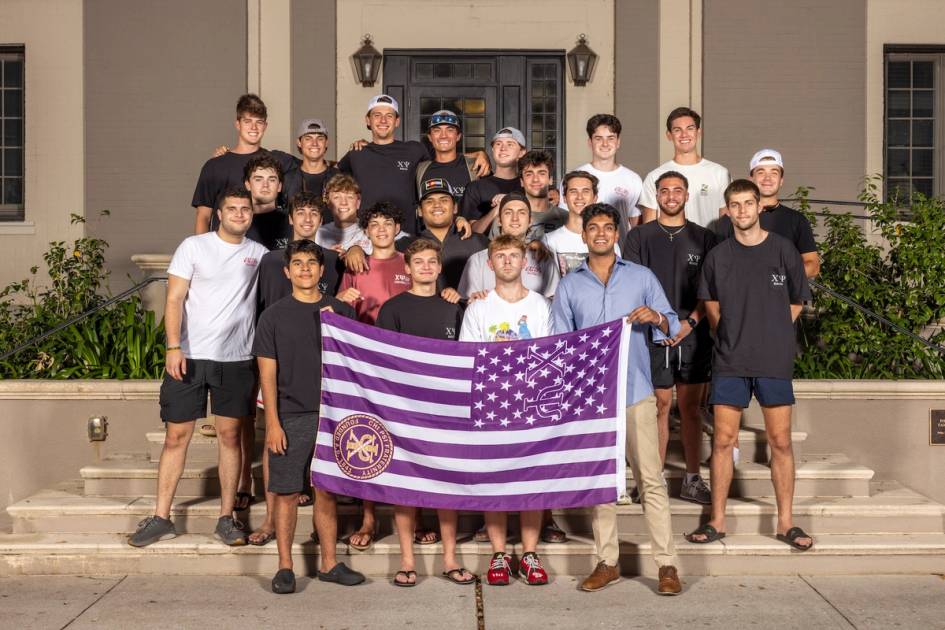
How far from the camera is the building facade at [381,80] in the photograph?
13.1 metres

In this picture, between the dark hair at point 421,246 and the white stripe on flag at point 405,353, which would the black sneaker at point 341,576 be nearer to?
the white stripe on flag at point 405,353

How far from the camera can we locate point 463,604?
6.27 meters

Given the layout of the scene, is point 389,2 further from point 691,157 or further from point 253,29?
point 691,157

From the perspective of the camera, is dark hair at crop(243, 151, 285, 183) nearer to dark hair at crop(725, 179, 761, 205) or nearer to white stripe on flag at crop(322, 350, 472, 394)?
white stripe on flag at crop(322, 350, 472, 394)

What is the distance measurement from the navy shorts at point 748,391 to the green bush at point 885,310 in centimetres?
264

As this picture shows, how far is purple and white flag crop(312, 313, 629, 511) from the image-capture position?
6500 millimetres

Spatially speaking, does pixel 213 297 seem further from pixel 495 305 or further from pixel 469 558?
pixel 469 558

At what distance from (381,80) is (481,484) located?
7774mm

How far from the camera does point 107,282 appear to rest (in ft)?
42.5

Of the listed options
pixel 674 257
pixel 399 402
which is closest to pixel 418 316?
pixel 399 402

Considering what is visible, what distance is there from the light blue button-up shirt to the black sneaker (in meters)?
1.90

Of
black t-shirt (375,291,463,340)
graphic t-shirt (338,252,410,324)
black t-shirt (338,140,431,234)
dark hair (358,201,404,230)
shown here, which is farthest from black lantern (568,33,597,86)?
black t-shirt (375,291,463,340)

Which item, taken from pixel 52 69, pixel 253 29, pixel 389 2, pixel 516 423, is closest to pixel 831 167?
pixel 389 2

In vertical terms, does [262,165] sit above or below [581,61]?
below
